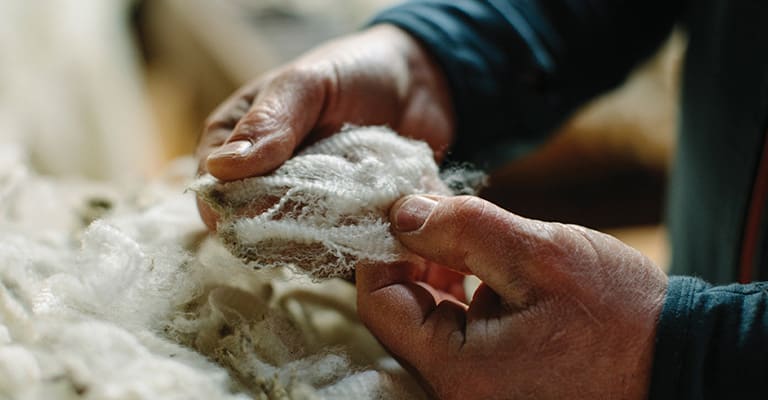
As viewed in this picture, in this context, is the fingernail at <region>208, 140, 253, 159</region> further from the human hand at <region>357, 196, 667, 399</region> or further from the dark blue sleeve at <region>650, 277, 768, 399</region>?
the dark blue sleeve at <region>650, 277, 768, 399</region>

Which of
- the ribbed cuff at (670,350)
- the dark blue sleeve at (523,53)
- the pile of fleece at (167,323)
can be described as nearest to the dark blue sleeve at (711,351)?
the ribbed cuff at (670,350)

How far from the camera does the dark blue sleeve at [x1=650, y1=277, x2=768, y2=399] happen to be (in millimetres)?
411

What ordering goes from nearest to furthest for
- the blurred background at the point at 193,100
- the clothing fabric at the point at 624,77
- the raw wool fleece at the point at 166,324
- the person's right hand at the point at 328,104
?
the raw wool fleece at the point at 166,324 < the person's right hand at the point at 328,104 < the clothing fabric at the point at 624,77 < the blurred background at the point at 193,100

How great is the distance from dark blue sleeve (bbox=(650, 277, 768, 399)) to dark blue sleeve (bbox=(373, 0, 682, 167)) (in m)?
0.39

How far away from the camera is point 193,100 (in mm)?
1918

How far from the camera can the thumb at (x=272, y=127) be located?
47 cm

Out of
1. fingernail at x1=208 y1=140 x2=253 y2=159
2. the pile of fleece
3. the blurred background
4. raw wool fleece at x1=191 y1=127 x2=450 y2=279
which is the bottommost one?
the blurred background

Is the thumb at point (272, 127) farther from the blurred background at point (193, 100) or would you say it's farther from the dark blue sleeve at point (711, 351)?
the blurred background at point (193, 100)

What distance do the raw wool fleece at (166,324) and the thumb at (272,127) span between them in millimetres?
61

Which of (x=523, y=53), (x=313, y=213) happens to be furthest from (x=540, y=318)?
(x=523, y=53)

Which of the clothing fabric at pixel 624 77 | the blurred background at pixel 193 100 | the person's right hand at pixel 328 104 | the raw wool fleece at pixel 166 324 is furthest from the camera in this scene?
the blurred background at pixel 193 100

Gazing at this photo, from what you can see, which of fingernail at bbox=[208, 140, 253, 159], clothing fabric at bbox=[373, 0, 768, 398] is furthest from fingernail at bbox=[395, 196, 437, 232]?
clothing fabric at bbox=[373, 0, 768, 398]

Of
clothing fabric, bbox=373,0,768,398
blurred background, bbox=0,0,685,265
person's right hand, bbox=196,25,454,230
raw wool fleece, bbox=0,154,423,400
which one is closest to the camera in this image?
raw wool fleece, bbox=0,154,423,400

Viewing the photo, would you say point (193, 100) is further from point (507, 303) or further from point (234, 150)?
point (507, 303)
